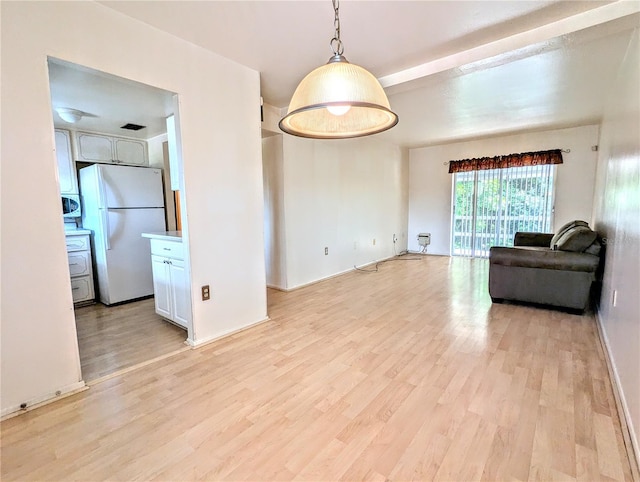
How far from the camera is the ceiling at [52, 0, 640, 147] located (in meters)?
1.90

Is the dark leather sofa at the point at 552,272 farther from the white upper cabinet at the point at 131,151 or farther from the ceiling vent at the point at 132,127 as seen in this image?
the white upper cabinet at the point at 131,151

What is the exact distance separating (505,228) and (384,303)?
3.67 metres

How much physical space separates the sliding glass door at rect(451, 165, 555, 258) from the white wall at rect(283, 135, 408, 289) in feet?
4.03

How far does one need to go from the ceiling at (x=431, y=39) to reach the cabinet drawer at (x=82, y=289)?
195 centimetres

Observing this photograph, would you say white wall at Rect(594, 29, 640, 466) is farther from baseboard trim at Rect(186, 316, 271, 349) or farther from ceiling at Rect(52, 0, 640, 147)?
baseboard trim at Rect(186, 316, 271, 349)

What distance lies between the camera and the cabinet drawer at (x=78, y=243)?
11.6 ft

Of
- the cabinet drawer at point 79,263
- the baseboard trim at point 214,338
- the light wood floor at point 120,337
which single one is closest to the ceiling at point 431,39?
the cabinet drawer at point 79,263

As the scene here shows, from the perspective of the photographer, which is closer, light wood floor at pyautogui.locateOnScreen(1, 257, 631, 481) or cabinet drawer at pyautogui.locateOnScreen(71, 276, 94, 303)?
light wood floor at pyautogui.locateOnScreen(1, 257, 631, 481)

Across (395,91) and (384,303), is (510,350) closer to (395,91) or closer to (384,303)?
(384,303)

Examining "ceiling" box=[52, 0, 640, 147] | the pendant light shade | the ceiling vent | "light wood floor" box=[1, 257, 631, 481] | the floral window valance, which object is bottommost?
"light wood floor" box=[1, 257, 631, 481]

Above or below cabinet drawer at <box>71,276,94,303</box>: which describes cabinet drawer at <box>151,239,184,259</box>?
above

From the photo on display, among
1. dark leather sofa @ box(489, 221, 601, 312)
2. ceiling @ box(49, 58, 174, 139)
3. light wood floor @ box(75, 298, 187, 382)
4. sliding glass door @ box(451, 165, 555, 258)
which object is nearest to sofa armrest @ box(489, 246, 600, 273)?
dark leather sofa @ box(489, 221, 601, 312)

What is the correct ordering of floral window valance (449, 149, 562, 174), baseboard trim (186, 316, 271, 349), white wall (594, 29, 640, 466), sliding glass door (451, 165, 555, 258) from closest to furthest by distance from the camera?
white wall (594, 29, 640, 466), baseboard trim (186, 316, 271, 349), floral window valance (449, 149, 562, 174), sliding glass door (451, 165, 555, 258)

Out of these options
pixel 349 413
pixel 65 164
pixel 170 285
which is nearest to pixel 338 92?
pixel 349 413
